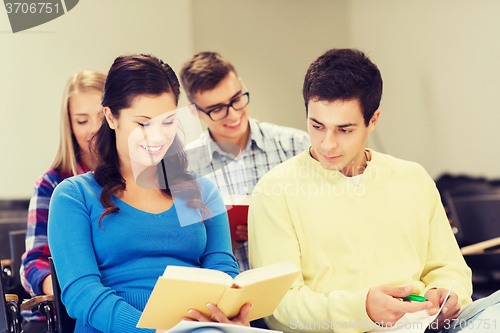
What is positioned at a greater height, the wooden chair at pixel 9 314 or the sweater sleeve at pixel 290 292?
the sweater sleeve at pixel 290 292

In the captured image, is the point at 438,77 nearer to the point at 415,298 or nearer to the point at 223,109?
the point at 223,109

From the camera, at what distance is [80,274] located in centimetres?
104

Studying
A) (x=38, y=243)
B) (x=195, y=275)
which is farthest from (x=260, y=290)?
(x=38, y=243)

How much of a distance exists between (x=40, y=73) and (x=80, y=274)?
1686 millimetres

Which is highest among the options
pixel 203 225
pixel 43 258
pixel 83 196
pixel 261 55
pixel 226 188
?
pixel 261 55

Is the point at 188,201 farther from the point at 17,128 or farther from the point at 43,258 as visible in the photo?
the point at 17,128

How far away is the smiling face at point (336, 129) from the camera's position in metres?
1.23

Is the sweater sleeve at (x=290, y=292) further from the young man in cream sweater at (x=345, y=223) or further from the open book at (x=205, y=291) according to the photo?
the open book at (x=205, y=291)

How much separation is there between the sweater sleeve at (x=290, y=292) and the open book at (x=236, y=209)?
118 mm

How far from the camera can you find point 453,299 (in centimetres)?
118

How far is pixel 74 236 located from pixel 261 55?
192cm

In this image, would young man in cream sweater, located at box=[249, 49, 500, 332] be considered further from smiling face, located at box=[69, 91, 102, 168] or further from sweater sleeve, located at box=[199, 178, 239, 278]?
smiling face, located at box=[69, 91, 102, 168]

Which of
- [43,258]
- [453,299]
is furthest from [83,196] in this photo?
[453,299]

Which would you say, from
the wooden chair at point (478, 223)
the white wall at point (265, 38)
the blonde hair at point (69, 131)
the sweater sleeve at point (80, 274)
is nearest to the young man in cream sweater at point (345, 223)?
the sweater sleeve at point (80, 274)
